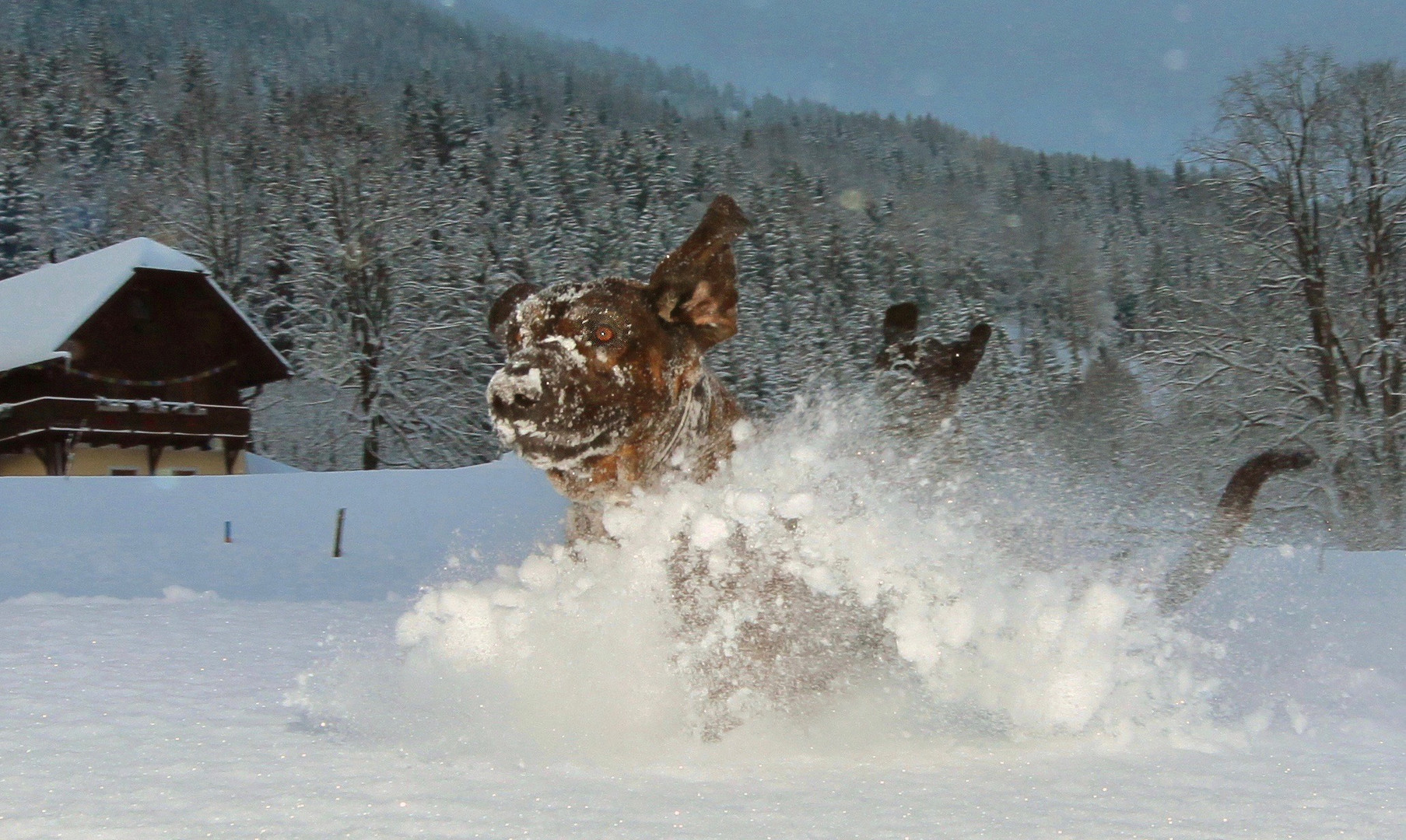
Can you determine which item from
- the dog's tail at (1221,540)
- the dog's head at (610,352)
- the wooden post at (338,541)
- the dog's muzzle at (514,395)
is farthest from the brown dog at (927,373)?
the wooden post at (338,541)

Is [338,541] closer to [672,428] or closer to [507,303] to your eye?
[507,303]

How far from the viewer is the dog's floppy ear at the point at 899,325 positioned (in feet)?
22.3

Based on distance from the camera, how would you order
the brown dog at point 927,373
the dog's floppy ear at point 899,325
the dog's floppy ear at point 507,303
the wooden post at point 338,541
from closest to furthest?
the dog's floppy ear at point 507,303 → the brown dog at point 927,373 → the dog's floppy ear at point 899,325 → the wooden post at point 338,541

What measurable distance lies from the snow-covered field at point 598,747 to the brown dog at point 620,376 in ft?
1.05

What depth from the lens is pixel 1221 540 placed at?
6219mm

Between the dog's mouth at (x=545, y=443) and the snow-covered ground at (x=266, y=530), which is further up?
the dog's mouth at (x=545, y=443)

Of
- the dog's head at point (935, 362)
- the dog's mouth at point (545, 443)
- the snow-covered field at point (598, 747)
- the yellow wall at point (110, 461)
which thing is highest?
the dog's head at point (935, 362)

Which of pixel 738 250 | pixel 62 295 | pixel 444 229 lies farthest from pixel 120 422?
pixel 738 250

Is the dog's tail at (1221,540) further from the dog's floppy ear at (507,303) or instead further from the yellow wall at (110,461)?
the yellow wall at (110,461)

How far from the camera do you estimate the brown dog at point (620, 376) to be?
12.0ft

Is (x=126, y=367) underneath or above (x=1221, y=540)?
underneath

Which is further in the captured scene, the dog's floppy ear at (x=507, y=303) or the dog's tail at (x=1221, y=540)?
the dog's tail at (x=1221, y=540)

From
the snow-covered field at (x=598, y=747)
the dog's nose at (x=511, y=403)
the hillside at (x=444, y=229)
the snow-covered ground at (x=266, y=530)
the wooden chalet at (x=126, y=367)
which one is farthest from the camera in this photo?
the hillside at (x=444, y=229)

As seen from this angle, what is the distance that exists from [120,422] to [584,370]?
30808mm
